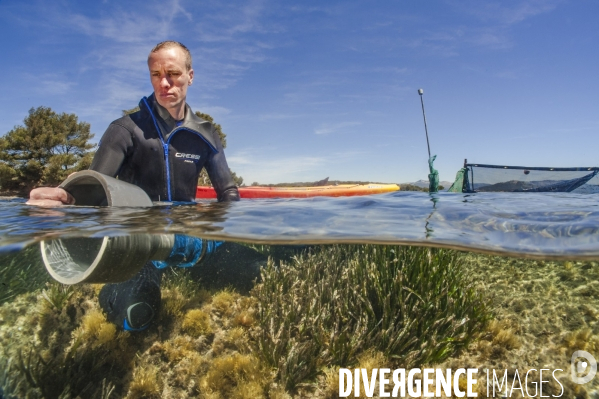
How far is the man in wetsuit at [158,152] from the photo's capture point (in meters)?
5.12

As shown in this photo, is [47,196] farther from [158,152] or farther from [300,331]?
[300,331]

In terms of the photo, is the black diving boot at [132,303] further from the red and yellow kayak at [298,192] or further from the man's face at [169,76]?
the red and yellow kayak at [298,192]

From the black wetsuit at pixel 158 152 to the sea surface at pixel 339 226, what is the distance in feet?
1.35

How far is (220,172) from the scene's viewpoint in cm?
602

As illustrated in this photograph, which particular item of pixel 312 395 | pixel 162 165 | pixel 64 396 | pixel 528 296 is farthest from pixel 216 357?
pixel 528 296

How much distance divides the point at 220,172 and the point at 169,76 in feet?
5.32

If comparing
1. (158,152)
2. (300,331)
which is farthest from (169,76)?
(300,331)

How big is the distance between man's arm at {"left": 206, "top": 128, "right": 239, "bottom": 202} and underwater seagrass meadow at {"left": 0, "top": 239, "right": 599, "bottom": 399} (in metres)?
1.72

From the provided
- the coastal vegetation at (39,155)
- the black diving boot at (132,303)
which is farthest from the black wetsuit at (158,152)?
the coastal vegetation at (39,155)

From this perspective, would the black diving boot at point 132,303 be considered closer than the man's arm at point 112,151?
No

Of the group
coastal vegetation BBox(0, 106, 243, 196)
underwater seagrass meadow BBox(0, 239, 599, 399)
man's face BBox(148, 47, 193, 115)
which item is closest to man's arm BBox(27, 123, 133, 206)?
man's face BBox(148, 47, 193, 115)

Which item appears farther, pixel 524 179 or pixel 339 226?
pixel 524 179

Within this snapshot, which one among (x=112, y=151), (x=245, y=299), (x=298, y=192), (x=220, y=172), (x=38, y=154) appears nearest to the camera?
(x=112, y=151)

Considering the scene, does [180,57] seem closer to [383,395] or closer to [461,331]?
[383,395]
